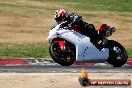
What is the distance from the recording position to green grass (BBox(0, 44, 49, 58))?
774 inches

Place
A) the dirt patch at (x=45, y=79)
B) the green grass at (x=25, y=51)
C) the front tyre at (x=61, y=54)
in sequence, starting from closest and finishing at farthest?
1. the dirt patch at (x=45, y=79)
2. the front tyre at (x=61, y=54)
3. the green grass at (x=25, y=51)

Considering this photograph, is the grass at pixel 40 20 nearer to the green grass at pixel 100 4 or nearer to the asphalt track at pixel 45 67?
the green grass at pixel 100 4

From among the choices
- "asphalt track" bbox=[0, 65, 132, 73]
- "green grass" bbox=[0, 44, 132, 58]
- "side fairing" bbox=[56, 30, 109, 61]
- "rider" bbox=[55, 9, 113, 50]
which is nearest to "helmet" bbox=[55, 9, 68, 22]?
"rider" bbox=[55, 9, 113, 50]

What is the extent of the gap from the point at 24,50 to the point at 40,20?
37.7 feet

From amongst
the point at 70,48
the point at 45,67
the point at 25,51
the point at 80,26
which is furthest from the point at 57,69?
the point at 25,51

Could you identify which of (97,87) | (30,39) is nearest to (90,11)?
(30,39)

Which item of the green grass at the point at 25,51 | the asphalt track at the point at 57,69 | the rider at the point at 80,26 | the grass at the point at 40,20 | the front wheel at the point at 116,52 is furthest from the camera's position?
the grass at the point at 40,20

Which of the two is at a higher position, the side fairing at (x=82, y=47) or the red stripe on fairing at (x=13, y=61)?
the side fairing at (x=82, y=47)

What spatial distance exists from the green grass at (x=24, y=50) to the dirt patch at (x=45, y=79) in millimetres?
4553

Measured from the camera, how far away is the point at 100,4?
40156 millimetres

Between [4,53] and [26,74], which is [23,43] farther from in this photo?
[26,74]

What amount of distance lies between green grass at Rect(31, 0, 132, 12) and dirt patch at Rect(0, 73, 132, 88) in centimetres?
2292

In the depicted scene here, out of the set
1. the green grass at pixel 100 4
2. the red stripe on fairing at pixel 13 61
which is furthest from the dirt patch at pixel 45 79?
the green grass at pixel 100 4

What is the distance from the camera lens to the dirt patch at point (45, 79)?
1344 cm
